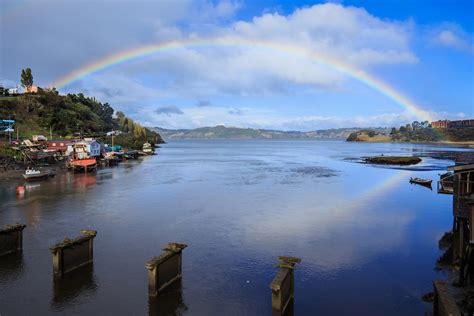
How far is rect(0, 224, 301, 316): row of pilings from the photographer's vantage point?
1612 cm

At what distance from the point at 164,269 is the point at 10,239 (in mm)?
11506

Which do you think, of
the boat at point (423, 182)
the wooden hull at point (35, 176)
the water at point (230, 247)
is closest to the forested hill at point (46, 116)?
the wooden hull at point (35, 176)

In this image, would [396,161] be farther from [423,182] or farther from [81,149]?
[81,149]

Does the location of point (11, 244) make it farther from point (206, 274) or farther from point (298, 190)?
point (298, 190)

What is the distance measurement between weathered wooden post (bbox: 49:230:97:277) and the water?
602 millimetres

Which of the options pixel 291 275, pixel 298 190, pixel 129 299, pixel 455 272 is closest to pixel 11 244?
pixel 129 299

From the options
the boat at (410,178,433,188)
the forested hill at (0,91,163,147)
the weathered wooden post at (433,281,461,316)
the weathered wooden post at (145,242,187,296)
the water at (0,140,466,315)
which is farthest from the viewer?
the forested hill at (0,91,163,147)

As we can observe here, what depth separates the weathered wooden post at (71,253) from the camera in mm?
19594

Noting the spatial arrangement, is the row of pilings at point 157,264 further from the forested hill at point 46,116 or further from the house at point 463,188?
the forested hill at point 46,116

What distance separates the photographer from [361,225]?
33719 mm

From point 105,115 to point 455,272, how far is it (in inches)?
7387

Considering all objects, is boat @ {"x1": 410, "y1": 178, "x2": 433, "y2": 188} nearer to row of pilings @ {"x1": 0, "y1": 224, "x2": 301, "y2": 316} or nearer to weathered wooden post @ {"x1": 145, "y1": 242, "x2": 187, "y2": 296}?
row of pilings @ {"x1": 0, "y1": 224, "x2": 301, "y2": 316}

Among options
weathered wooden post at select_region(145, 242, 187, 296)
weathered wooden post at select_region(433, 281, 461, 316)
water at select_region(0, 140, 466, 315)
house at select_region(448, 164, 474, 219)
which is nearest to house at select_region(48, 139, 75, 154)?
water at select_region(0, 140, 466, 315)

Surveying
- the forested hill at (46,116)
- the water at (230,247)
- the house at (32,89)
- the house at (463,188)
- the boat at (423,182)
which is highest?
the house at (32,89)
